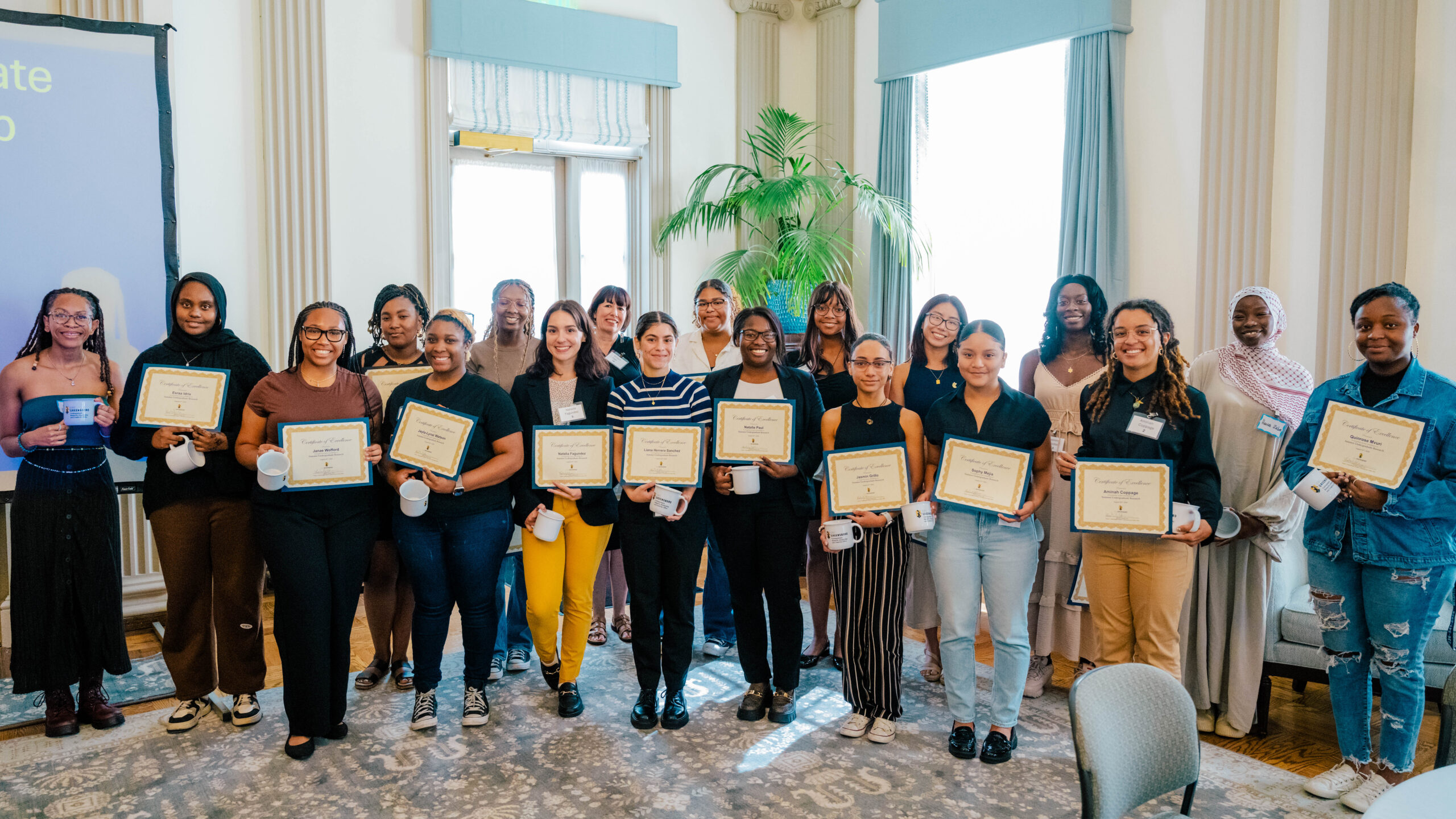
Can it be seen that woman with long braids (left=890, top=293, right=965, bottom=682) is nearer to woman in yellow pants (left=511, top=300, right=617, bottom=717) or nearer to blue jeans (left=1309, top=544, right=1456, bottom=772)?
woman in yellow pants (left=511, top=300, right=617, bottom=717)

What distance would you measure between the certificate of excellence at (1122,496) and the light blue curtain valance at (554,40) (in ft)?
14.3

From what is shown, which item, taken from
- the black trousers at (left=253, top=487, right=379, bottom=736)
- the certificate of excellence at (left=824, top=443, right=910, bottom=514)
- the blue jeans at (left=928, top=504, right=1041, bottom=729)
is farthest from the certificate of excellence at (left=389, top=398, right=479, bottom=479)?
the blue jeans at (left=928, top=504, right=1041, bottom=729)

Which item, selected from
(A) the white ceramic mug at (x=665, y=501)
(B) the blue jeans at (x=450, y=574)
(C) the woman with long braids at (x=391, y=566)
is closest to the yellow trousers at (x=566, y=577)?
(B) the blue jeans at (x=450, y=574)

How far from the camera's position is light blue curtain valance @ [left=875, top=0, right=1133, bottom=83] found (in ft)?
16.7

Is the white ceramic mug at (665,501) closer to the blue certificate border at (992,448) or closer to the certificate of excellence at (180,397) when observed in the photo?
the blue certificate border at (992,448)

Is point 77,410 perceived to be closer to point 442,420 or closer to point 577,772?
point 442,420

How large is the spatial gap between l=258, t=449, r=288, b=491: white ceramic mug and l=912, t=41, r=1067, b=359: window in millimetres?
3687

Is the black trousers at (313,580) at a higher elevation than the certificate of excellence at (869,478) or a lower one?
lower

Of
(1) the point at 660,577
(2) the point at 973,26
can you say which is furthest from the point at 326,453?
(2) the point at 973,26

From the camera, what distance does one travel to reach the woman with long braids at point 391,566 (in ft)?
11.8

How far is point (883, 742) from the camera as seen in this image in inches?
127

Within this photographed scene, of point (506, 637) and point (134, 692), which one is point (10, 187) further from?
point (506, 637)

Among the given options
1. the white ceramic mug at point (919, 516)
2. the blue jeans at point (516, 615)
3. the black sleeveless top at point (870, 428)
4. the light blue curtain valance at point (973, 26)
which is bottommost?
the blue jeans at point (516, 615)

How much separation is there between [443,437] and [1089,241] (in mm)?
3552
